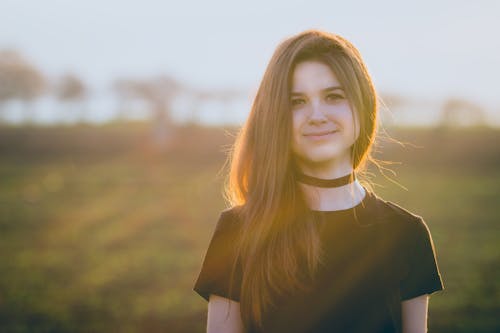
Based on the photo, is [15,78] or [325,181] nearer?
[325,181]

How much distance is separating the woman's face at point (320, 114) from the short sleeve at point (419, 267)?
1.63ft

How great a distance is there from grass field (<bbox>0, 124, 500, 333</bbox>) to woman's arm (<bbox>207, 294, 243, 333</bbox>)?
2.47ft

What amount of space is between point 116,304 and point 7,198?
1112 centimetres

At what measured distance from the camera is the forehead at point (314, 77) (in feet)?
6.45

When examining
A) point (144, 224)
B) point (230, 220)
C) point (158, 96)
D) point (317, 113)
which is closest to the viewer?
point (317, 113)

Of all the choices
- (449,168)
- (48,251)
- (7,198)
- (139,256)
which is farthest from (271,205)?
(449,168)

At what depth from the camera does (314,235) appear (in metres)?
1.96

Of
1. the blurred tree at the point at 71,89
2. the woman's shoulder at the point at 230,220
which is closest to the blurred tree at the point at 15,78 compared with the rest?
the blurred tree at the point at 71,89

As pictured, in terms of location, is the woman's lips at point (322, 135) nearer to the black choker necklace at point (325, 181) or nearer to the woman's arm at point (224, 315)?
the black choker necklace at point (325, 181)

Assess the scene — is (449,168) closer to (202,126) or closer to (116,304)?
(202,126)

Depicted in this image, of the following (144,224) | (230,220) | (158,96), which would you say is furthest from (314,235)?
(158,96)

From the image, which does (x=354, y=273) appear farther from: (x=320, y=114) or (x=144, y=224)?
(x=144, y=224)

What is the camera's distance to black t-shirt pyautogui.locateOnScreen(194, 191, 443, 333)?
1.93m

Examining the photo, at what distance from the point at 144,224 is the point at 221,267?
12.5m
